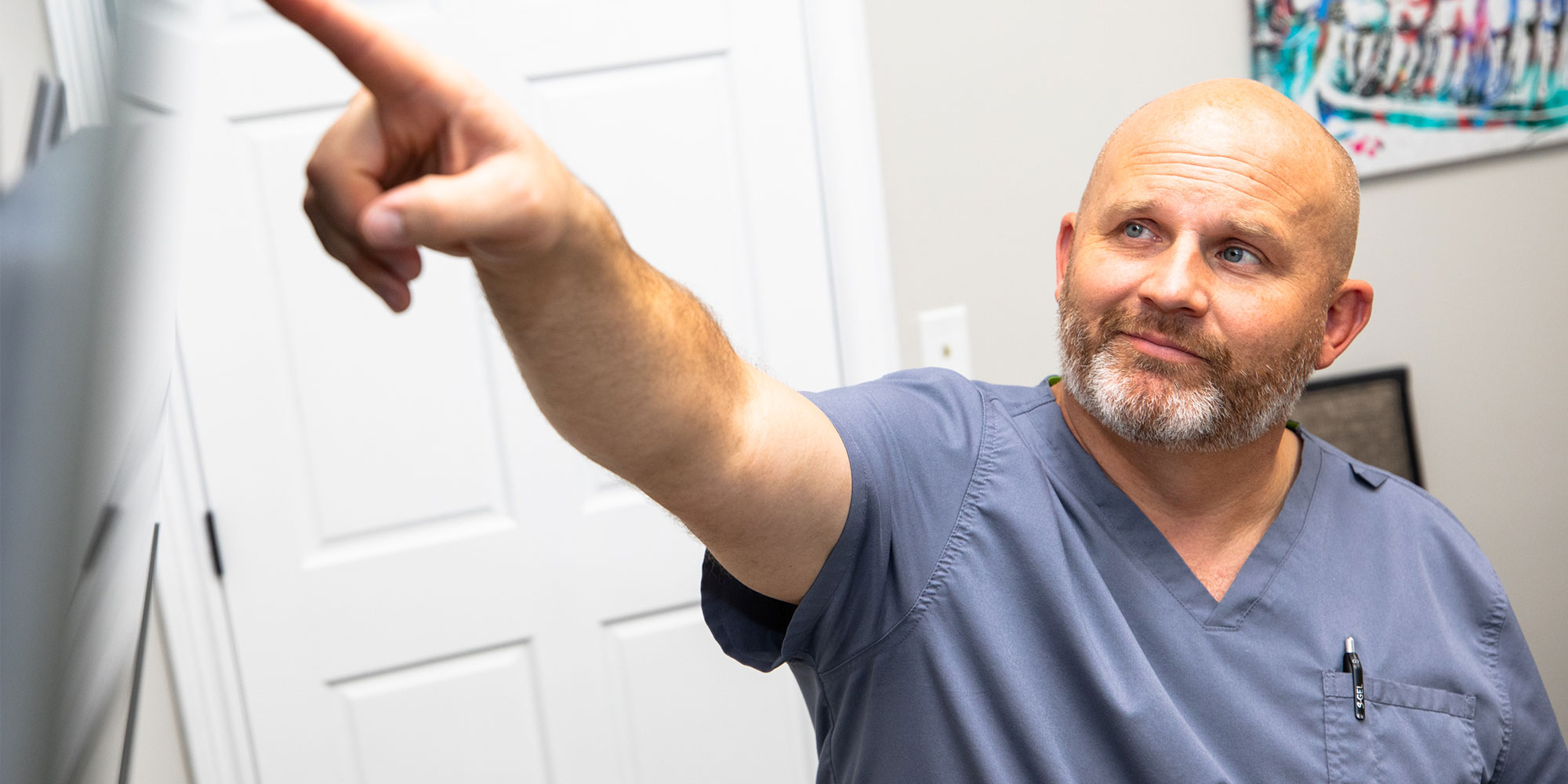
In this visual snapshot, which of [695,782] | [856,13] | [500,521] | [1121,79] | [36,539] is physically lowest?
[695,782]

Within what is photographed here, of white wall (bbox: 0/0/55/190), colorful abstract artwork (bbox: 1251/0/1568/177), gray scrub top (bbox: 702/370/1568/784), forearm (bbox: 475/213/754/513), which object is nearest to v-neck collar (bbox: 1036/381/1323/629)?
gray scrub top (bbox: 702/370/1568/784)

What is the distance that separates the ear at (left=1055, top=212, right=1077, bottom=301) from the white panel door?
592mm

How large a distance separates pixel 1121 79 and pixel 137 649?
1805 mm

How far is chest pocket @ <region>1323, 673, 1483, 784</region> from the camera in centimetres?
100

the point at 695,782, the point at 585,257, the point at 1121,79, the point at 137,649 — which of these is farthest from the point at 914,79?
the point at 137,649

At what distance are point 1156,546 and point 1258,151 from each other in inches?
14.8

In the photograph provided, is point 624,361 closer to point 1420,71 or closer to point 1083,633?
point 1083,633

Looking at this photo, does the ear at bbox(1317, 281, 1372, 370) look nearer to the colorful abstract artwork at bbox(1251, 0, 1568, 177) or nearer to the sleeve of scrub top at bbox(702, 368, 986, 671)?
the sleeve of scrub top at bbox(702, 368, 986, 671)

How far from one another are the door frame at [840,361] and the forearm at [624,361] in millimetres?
1054

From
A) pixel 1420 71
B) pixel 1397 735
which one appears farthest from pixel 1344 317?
pixel 1420 71

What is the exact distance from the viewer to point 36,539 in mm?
147

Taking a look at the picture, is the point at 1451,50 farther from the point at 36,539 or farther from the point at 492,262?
the point at 36,539

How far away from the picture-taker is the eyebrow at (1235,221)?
104cm

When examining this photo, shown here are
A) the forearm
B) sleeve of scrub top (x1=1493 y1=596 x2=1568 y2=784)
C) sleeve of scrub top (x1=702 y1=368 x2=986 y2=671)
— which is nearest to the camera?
the forearm
